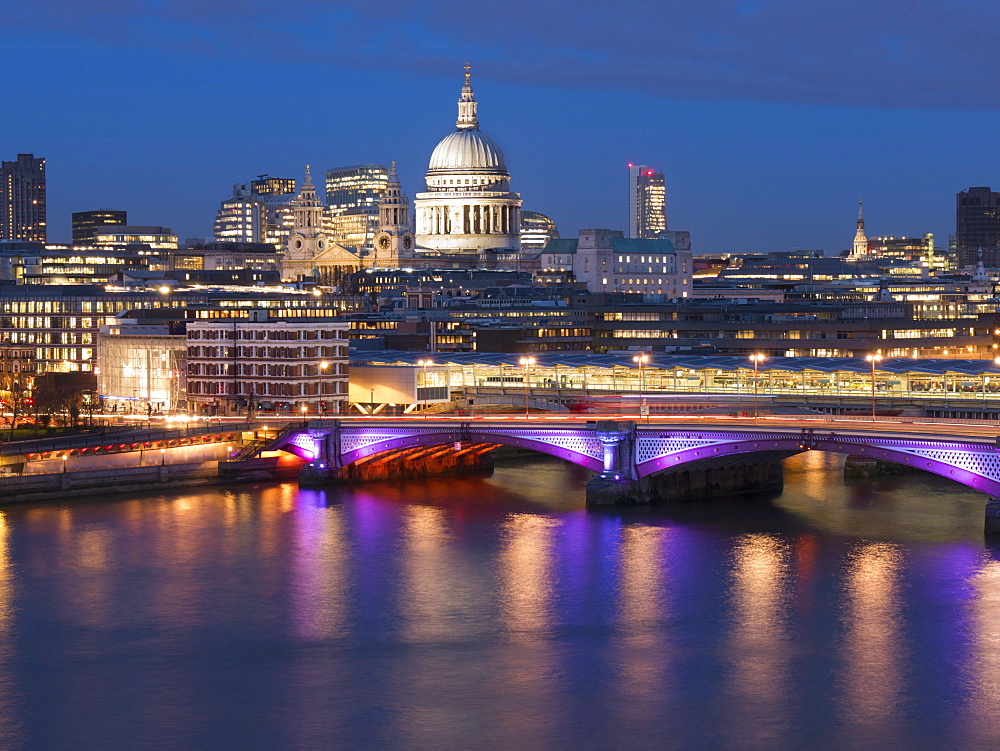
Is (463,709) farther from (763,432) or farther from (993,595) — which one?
(763,432)

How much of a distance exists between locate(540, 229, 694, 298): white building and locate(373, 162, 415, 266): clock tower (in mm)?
14580

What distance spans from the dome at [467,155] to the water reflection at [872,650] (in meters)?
138

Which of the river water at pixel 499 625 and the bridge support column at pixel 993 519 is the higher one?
the bridge support column at pixel 993 519

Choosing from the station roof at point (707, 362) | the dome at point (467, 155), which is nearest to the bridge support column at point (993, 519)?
the station roof at point (707, 362)

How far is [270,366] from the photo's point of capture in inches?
3036

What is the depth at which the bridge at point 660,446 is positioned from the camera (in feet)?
175

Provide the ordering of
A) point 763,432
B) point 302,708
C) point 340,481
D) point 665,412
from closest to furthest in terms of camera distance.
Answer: point 302,708
point 763,432
point 340,481
point 665,412

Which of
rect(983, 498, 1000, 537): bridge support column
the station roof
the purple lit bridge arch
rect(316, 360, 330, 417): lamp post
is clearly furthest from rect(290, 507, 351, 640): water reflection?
the station roof

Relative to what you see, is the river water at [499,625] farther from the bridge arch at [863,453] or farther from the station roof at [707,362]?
the station roof at [707,362]

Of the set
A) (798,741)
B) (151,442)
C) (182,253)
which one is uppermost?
(182,253)

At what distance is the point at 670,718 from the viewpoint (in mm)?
36125

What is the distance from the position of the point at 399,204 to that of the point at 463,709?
14387cm

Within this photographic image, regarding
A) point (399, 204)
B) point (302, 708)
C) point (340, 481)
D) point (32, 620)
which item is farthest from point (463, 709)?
point (399, 204)

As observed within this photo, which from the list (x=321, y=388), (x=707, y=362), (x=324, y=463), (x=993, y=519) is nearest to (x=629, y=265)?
(x=707, y=362)
